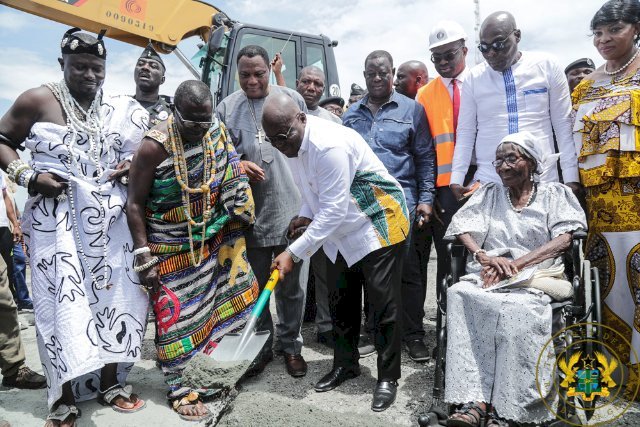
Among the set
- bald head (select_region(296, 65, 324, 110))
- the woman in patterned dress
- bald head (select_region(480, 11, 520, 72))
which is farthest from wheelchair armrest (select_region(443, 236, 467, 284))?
bald head (select_region(296, 65, 324, 110))

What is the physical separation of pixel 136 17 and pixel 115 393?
199 inches

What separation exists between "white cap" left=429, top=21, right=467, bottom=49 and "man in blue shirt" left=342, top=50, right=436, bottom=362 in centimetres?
39

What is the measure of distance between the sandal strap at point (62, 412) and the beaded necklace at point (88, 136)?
0.64 m

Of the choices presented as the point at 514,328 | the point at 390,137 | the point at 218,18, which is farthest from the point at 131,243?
the point at 218,18

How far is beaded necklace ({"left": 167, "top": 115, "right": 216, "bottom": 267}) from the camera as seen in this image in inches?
107

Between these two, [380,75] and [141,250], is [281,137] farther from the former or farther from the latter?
[380,75]

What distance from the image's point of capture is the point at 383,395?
2807mm

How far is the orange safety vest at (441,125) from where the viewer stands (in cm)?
360

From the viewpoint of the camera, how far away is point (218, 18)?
6.34 m

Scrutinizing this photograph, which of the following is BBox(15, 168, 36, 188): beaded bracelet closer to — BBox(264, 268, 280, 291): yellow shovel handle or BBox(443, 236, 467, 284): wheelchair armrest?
BBox(264, 268, 280, 291): yellow shovel handle

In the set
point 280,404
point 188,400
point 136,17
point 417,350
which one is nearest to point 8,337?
point 188,400

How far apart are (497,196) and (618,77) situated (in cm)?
100

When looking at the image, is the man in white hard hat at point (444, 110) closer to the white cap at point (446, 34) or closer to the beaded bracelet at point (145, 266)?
the white cap at point (446, 34)

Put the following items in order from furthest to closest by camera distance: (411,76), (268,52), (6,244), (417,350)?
(268,52) → (6,244) → (411,76) → (417,350)
